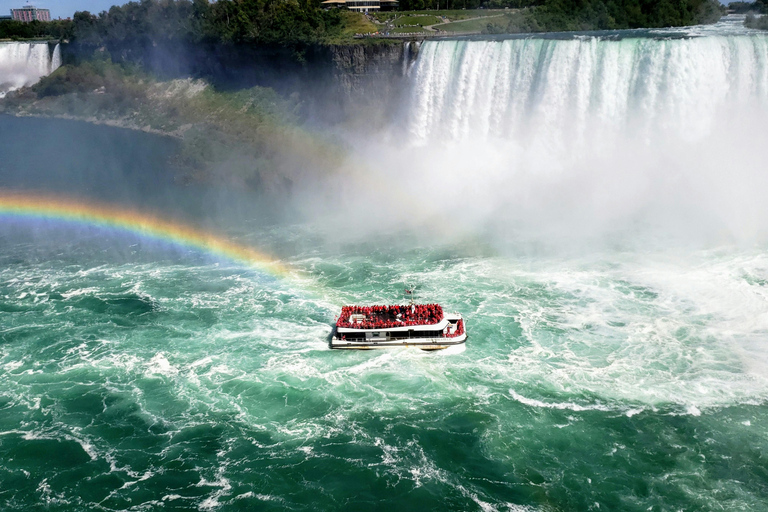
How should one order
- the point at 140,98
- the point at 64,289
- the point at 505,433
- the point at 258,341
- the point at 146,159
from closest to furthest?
the point at 505,433
the point at 258,341
the point at 64,289
the point at 146,159
the point at 140,98

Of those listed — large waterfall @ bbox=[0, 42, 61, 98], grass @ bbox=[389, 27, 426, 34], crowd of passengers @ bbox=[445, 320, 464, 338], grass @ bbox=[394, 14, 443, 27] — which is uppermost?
A: grass @ bbox=[394, 14, 443, 27]

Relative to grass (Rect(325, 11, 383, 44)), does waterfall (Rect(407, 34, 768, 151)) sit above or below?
below

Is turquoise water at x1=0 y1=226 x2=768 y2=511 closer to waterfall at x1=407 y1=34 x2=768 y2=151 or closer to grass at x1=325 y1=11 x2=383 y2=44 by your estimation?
waterfall at x1=407 y1=34 x2=768 y2=151

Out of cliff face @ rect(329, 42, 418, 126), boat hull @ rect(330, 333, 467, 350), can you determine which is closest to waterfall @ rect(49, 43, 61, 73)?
cliff face @ rect(329, 42, 418, 126)

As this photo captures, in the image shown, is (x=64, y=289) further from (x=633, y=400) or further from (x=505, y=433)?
(x=633, y=400)

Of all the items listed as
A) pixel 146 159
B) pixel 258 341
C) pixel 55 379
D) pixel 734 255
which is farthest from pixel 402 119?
pixel 55 379

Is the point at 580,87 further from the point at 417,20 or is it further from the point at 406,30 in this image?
the point at 417,20
